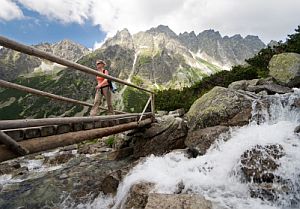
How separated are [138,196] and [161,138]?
20.6 feet

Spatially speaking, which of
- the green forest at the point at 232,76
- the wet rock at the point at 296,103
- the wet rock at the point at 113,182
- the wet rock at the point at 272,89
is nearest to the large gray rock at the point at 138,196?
the wet rock at the point at 113,182

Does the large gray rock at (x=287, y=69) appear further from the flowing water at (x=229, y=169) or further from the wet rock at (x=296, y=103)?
the flowing water at (x=229, y=169)

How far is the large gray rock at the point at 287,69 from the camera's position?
17.2 meters

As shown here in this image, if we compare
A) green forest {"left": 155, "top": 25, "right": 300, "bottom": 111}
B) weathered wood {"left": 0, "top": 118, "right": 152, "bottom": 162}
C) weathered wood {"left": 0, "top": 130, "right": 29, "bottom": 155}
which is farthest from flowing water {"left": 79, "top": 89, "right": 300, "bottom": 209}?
green forest {"left": 155, "top": 25, "right": 300, "bottom": 111}

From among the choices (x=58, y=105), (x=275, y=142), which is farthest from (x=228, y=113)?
(x=58, y=105)

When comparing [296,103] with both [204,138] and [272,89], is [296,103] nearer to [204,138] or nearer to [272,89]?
[272,89]

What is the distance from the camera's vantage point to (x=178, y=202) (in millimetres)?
6270

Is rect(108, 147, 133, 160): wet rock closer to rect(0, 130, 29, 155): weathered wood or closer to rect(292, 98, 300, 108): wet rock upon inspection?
rect(292, 98, 300, 108): wet rock

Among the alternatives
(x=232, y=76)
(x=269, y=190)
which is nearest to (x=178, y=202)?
(x=269, y=190)

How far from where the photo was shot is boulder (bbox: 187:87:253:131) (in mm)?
12964

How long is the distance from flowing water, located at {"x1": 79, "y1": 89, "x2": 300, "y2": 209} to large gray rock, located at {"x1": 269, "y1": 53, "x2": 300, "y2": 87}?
4804 millimetres

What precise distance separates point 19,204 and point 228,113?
9121 millimetres

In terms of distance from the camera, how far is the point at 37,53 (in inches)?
226

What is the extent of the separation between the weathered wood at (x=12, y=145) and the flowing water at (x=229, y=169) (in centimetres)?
386
